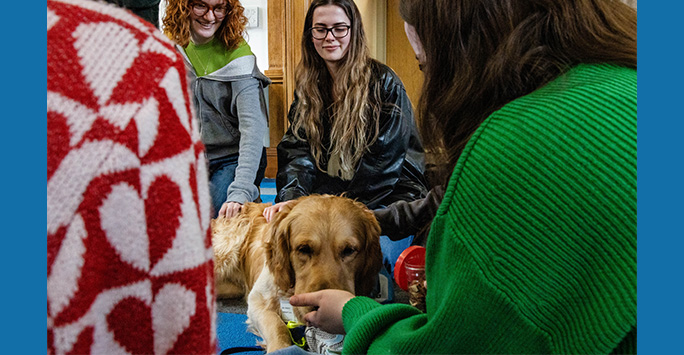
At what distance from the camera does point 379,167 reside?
144 cm

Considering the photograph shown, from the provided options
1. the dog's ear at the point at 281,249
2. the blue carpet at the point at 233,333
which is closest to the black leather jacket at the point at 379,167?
the dog's ear at the point at 281,249

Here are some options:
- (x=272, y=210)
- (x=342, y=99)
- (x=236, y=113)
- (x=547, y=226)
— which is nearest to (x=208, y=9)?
(x=236, y=113)

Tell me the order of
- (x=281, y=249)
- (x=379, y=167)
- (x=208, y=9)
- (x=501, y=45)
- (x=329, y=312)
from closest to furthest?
(x=501, y=45), (x=329, y=312), (x=208, y=9), (x=281, y=249), (x=379, y=167)

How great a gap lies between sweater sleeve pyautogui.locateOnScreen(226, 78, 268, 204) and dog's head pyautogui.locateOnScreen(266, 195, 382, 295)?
13 cm

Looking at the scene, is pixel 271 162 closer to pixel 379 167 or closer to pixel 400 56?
pixel 379 167

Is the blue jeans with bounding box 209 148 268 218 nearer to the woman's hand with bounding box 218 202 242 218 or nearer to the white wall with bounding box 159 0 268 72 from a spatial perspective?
the woman's hand with bounding box 218 202 242 218

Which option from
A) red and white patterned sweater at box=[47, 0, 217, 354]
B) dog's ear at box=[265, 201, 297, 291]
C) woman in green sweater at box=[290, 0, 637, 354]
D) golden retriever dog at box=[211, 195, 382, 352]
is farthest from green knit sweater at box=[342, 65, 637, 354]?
dog's ear at box=[265, 201, 297, 291]

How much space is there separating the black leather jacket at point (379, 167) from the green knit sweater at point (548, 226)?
90 centimetres

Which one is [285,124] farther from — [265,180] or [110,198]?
[110,198]

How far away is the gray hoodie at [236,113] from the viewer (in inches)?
49.6

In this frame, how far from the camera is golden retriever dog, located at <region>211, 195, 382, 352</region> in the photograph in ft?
3.97

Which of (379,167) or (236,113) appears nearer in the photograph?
(236,113)

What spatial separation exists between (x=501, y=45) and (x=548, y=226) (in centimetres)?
24

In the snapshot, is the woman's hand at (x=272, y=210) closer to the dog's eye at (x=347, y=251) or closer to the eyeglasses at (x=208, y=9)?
the dog's eye at (x=347, y=251)
